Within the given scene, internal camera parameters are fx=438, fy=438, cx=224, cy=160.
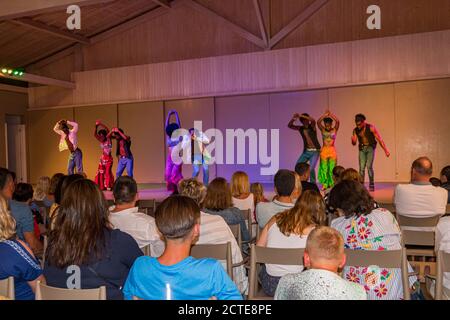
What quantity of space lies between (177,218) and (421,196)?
2.82 meters

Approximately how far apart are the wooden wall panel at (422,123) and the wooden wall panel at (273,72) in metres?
0.34

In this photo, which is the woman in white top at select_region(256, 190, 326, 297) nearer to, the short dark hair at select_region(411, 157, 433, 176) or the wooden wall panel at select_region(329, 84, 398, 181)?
the short dark hair at select_region(411, 157, 433, 176)

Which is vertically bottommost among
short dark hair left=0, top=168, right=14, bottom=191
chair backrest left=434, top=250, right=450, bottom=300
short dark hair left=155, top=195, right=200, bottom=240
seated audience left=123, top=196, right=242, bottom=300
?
chair backrest left=434, top=250, right=450, bottom=300

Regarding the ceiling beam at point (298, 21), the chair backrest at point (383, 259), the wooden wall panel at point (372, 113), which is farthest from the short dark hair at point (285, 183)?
the ceiling beam at point (298, 21)

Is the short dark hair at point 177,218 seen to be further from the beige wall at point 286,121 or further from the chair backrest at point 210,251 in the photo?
the beige wall at point 286,121

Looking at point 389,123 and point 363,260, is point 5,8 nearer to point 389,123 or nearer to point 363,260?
point 363,260

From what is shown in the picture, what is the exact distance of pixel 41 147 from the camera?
48.2 feet

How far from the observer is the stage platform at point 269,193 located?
8.61m

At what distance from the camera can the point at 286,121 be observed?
11.8 metres

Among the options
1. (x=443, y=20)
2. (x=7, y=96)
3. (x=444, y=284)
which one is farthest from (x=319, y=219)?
(x=7, y=96)

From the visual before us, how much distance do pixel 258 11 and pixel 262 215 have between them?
347 inches

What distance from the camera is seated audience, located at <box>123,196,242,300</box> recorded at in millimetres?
1674

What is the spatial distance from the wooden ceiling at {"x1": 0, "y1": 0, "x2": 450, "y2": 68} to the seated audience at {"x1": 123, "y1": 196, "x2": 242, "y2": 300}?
33.2ft

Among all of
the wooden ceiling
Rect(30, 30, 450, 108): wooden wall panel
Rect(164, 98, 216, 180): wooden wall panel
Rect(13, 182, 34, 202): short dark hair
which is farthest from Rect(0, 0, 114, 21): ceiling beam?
Rect(164, 98, 216, 180): wooden wall panel
